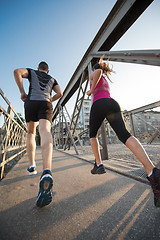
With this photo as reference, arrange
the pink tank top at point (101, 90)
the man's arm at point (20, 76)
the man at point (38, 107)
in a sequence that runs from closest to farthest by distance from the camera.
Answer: the man at point (38, 107)
the man's arm at point (20, 76)
the pink tank top at point (101, 90)

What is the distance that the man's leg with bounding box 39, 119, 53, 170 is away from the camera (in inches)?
42.4

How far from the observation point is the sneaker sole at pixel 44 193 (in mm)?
901

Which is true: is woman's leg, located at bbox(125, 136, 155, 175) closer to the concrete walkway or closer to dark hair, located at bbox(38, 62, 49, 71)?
the concrete walkway

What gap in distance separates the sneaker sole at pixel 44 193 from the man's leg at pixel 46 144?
0.46ft

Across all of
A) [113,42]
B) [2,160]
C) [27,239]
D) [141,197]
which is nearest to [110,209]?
[141,197]

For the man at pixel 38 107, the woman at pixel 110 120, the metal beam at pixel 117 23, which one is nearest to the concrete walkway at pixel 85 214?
the woman at pixel 110 120

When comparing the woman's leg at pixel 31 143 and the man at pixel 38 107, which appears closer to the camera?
the man at pixel 38 107

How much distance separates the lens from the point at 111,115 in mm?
1337

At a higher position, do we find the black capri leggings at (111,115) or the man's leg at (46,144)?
the black capri leggings at (111,115)

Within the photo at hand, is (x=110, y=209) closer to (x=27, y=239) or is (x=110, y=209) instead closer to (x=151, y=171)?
(x=151, y=171)

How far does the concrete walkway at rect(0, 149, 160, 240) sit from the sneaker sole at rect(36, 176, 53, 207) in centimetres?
6

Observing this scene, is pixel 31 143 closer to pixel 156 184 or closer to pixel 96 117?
pixel 96 117

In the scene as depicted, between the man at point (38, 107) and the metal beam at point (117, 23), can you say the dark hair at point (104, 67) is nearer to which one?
the man at point (38, 107)

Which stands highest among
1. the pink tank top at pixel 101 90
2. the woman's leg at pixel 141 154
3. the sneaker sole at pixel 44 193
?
the pink tank top at pixel 101 90
